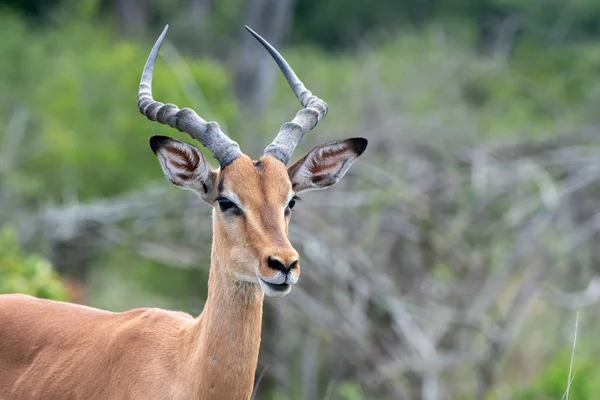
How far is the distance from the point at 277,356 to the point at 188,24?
20.4m

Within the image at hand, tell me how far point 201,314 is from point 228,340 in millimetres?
471

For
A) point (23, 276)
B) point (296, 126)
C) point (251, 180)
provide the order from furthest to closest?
point (23, 276) → point (296, 126) → point (251, 180)

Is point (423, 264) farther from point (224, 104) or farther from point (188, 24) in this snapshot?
point (188, 24)

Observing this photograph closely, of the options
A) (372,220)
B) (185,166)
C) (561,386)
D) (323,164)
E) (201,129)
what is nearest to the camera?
(201,129)

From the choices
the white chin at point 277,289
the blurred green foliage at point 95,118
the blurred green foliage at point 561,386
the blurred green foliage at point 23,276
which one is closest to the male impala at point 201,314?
the white chin at point 277,289

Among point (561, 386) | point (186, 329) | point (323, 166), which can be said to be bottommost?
point (186, 329)

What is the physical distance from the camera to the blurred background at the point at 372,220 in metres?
13.7

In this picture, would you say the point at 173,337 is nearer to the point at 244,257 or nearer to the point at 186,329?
the point at 186,329

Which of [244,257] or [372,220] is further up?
[372,220]

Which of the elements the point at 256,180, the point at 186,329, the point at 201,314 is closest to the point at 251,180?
the point at 256,180

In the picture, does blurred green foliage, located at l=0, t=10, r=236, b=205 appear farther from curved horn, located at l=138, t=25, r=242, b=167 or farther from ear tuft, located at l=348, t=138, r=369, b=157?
curved horn, located at l=138, t=25, r=242, b=167

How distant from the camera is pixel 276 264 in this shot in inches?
233

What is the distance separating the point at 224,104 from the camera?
1806 centimetres

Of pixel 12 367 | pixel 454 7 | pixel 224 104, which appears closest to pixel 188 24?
pixel 454 7
